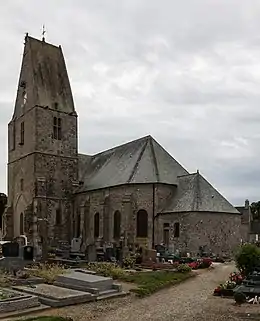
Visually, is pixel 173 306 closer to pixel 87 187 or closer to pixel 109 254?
pixel 109 254

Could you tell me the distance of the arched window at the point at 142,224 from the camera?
35.2 m

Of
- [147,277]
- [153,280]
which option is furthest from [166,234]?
[153,280]

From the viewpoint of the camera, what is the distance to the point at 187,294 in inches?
608

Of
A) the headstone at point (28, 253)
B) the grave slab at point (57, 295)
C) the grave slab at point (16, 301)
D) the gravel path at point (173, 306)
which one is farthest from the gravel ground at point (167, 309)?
the headstone at point (28, 253)

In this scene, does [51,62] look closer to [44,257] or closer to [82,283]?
[44,257]

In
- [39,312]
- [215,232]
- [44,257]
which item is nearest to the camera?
[39,312]

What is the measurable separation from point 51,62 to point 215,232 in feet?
73.3

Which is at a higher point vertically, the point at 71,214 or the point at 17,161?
the point at 17,161

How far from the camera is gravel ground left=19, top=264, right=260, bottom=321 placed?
11461 mm

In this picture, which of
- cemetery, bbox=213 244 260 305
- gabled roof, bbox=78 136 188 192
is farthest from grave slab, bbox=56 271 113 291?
gabled roof, bbox=78 136 188 192

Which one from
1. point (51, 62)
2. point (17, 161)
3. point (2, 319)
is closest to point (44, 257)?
point (2, 319)

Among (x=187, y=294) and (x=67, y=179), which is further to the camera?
(x=67, y=179)

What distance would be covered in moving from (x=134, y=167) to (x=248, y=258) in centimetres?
1991

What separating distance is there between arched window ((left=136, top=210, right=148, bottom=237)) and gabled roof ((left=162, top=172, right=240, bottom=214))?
1.67 metres
